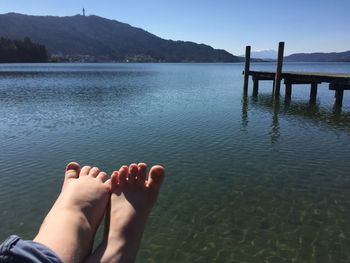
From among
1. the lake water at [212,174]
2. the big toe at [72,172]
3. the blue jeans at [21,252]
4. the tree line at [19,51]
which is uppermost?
the tree line at [19,51]

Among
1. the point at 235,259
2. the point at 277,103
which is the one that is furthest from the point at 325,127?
the point at 235,259

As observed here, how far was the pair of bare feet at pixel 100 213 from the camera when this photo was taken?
8.24ft

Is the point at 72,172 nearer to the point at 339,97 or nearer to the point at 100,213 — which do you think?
the point at 100,213

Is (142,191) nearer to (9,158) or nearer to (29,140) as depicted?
(9,158)

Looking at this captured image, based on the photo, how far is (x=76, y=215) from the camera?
114 inches

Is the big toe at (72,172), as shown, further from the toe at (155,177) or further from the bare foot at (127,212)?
the toe at (155,177)

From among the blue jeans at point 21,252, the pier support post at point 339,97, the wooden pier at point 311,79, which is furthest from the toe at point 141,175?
the pier support post at point 339,97

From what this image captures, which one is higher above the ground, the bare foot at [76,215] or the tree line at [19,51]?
the tree line at [19,51]

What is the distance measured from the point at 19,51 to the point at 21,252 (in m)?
123

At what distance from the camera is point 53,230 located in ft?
8.36

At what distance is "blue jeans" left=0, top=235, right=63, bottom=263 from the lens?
1584mm

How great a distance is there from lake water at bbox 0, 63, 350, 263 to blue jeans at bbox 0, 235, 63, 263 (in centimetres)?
337

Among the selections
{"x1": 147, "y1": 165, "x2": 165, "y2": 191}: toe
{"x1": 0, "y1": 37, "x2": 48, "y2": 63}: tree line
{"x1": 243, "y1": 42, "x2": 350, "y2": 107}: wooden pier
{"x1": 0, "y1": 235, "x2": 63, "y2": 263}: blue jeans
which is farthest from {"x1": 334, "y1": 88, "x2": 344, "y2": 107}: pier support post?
{"x1": 0, "y1": 37, "x2": 48, "y2": 63}: tree line

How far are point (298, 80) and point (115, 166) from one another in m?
19.2
